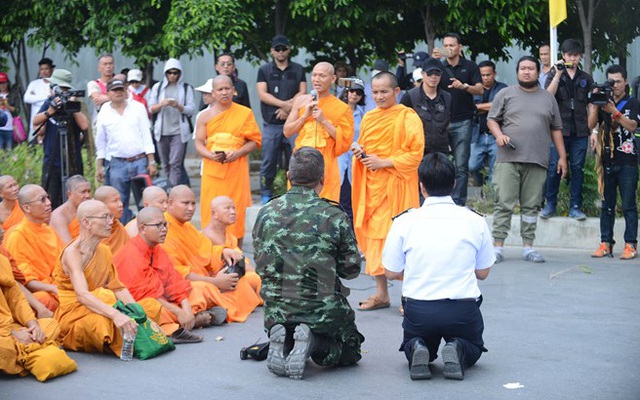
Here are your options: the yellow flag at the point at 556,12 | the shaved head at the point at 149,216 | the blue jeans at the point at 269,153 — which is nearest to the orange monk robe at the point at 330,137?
the shaved head at the point at 149,216

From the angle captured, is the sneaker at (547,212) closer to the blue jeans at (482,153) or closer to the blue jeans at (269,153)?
the blue jeans at (482,153)

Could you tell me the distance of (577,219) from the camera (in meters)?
11.7

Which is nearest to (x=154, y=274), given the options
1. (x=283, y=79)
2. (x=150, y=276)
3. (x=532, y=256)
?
(x=150, y=276)

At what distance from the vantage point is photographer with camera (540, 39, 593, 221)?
38.8ft

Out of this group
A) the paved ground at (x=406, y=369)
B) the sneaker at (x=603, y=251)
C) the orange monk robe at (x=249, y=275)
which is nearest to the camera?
the paved ground at (x=406, y=369)

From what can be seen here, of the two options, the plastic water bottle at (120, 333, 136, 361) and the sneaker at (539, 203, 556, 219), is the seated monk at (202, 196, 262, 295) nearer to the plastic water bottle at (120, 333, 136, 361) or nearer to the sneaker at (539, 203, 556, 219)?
the plastic water bottle at (120, 333, 136, 361)

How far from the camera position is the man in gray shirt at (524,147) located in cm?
1077

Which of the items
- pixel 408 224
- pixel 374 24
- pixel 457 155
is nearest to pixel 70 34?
pixel 374 24

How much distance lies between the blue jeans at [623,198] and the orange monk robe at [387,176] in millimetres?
2868

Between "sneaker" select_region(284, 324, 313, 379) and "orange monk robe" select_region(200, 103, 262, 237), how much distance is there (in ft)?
15.1

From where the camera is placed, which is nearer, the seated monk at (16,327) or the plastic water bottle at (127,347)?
the seated monk at (16,327)

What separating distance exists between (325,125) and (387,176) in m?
1.38

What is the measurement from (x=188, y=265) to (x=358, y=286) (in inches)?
73.1

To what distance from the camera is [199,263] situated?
8836 millimetres
